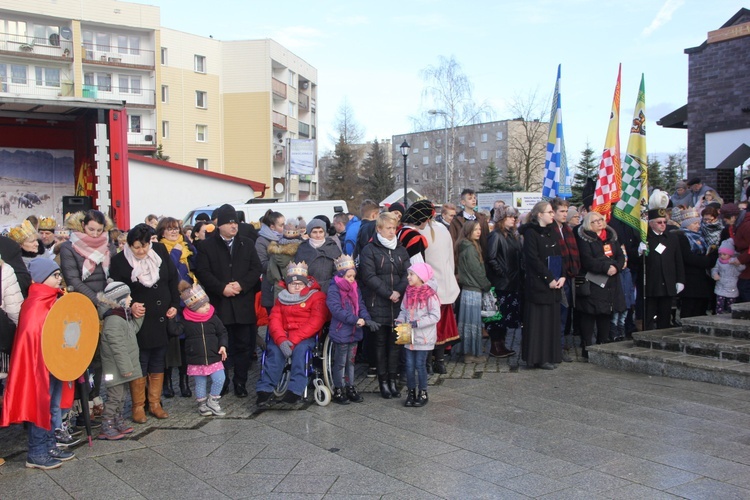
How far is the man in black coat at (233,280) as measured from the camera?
7.09 metres

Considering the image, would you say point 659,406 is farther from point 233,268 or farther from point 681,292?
point 233,268

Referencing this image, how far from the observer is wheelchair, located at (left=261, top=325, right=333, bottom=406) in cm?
681

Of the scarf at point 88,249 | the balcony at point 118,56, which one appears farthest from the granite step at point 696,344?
the balcony at point 118,56

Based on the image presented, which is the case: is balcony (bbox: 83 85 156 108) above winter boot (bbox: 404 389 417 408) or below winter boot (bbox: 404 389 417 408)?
above

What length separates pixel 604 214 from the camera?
9.77m

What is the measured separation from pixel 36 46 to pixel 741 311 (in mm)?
47547

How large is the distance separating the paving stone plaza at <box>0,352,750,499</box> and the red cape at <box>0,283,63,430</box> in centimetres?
44

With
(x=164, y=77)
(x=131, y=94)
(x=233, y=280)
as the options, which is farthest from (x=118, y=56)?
(x=233, y=280)

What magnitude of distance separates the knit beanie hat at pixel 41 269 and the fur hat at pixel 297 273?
2.17m

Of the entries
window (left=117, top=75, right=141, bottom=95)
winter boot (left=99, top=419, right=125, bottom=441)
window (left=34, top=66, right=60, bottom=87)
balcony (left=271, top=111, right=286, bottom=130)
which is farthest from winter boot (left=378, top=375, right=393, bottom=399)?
balcony (left=271, top=111, right=286, bottom=130)

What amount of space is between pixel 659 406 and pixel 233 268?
446cm

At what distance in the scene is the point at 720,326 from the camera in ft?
27.3

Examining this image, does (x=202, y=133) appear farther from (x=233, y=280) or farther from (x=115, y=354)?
(x=115, y=354)

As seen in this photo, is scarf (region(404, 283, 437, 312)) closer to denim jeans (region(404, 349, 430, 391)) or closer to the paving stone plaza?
denim jeans (region(404, 349, 430, 391))
